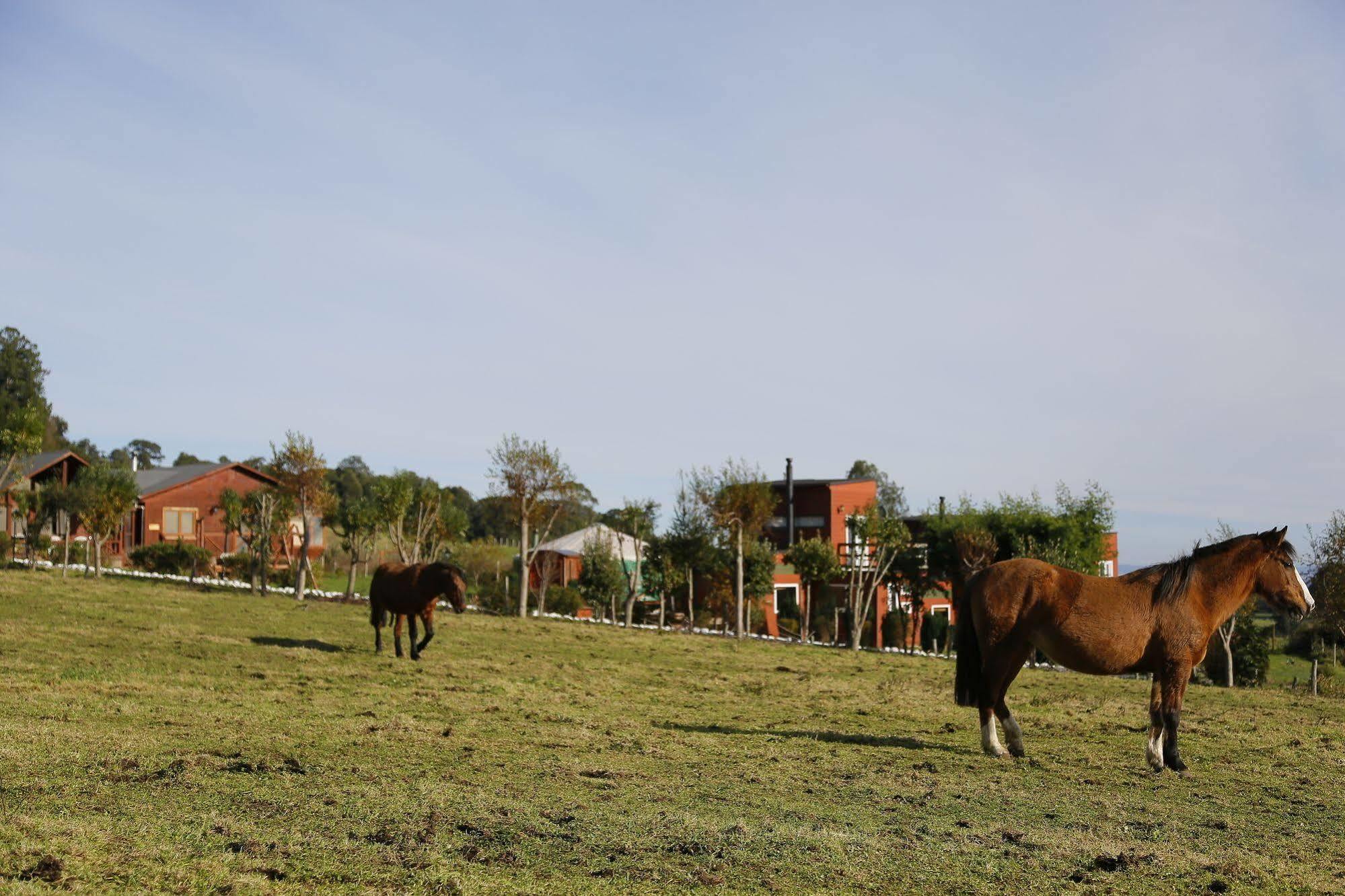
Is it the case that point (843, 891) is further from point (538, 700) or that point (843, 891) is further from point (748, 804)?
point (538, 700)

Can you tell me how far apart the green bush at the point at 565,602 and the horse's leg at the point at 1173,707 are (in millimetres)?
31893

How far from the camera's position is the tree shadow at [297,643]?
66.7 feet

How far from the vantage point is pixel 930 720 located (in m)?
14.6

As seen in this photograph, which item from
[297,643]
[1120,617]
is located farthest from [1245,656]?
[297,643]

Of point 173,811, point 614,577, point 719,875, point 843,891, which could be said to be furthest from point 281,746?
point 614,577

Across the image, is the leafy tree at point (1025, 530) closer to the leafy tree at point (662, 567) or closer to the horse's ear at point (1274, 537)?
the leafy tree at point (662, 567)

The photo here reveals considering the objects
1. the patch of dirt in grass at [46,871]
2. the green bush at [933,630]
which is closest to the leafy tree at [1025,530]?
the green bush at [933,630]

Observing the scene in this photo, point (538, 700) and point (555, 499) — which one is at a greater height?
point (555, 499)

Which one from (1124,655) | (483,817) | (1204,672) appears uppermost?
(1124,655)

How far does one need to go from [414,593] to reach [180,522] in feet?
146

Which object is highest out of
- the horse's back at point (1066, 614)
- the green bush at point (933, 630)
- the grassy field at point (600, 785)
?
the horse's back at point (1066, 614)

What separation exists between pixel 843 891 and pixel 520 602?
29170mm

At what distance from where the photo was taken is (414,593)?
19734mm

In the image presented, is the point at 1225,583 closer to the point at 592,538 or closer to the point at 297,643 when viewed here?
the point at 297,643
